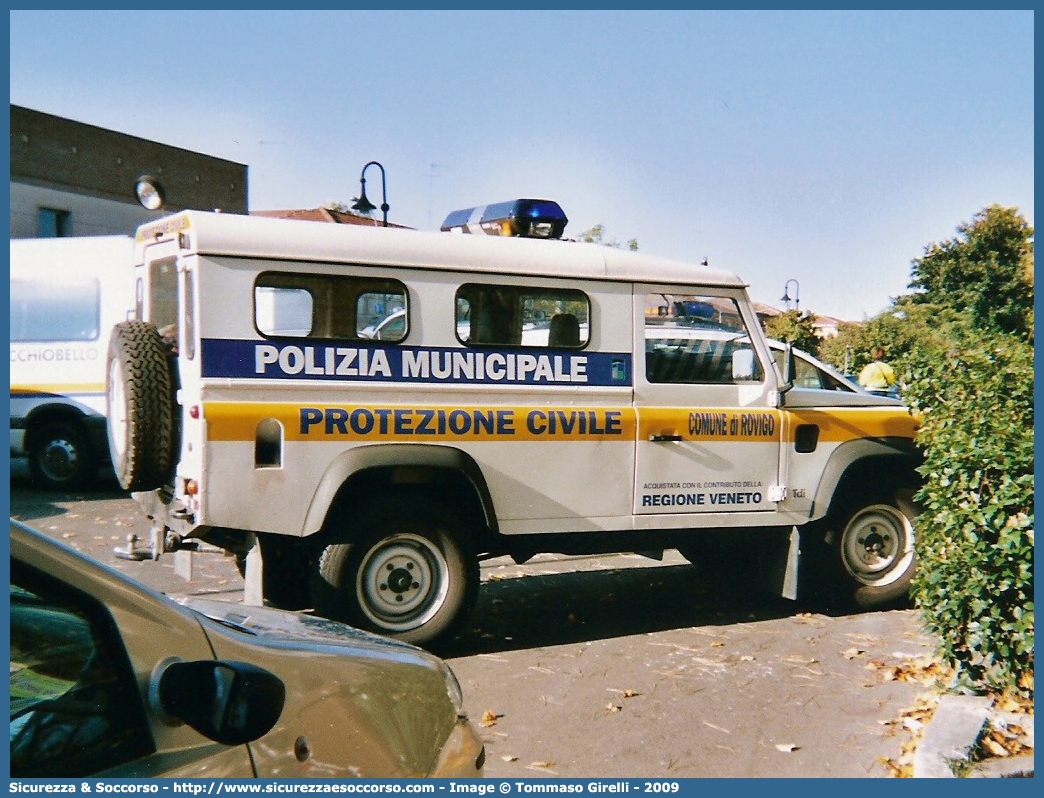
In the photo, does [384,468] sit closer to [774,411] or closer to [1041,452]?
[774,411]

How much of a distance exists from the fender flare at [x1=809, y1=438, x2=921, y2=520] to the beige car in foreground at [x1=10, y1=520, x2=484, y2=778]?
4940 mm

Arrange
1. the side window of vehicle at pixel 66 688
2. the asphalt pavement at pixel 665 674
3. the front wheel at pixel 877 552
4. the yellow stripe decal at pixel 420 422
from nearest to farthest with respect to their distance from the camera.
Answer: the side window of vehicle at pixel 66 688
the asphalt pavement at pixel 665 674
the yellow stripe decal at pixel 420 422
the front wheel at pixel 877 552

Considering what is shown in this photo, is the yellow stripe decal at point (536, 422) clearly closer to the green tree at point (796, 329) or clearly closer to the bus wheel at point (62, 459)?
the bus wheel at point (62, 459)

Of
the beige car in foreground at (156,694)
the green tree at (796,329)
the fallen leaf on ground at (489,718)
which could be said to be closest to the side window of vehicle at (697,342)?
the fallen leaf on ground at (489,718)

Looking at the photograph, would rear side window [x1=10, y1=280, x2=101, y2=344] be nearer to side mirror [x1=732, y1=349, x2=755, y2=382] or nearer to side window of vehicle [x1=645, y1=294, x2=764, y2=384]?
side window of vehicle [x1=645, y1=294, x2=764, y2=384]

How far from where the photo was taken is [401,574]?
20.0 feet

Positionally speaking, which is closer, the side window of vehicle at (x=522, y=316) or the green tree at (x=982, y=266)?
the side window of vehicle at (x=522, y=316)

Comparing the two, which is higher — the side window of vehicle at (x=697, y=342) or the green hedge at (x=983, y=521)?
the side window of vehicle at (x=697, y=342)

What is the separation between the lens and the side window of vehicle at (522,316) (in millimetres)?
6223

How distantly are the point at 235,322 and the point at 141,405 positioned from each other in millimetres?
729

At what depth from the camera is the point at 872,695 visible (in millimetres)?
5633

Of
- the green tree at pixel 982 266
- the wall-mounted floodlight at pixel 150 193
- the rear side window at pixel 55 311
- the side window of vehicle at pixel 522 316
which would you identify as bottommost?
the side window of vehicle at pixel 522 316

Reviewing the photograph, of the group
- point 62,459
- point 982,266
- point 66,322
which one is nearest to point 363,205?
point 66,322

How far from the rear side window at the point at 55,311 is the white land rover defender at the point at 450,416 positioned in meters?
6.40
